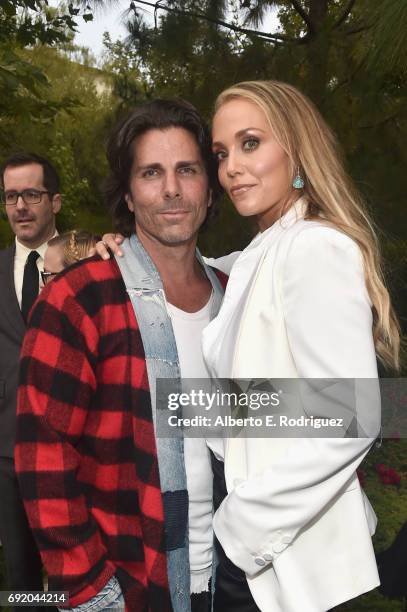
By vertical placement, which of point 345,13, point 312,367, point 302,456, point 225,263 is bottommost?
point 302,456

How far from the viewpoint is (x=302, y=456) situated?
1.76m

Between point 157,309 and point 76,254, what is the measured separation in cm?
73

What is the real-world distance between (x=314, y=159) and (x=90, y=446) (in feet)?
3.51

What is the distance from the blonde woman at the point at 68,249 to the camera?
9.04ft

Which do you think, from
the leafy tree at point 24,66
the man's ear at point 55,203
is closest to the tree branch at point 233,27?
the leafy tree at point 24,66

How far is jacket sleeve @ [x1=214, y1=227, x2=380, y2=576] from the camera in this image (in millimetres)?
1743

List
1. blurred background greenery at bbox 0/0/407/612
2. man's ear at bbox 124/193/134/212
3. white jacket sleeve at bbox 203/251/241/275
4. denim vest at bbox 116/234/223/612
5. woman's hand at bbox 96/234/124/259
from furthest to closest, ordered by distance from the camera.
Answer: blurred background greenery at bbox 0/0/407/612 → white jacket sleeve at bbox 203/251/241/275 → man's ear at bbox 124/193/134/212 → woman's hand at bbox 96/234/124/259 → denim vest at bbox 116/234/223/612

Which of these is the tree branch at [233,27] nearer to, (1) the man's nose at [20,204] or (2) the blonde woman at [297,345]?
(1) the man's nose at [20,204]

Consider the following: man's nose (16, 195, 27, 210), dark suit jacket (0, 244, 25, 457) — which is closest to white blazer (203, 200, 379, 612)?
dark suit jacket (0, 244, 25, 457)

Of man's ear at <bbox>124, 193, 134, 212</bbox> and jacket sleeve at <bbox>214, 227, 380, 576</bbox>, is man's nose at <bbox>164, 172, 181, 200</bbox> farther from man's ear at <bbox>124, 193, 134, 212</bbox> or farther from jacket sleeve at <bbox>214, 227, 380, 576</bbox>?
jacket sleeve at <bbox>214, 227, 380, 576</bbox>

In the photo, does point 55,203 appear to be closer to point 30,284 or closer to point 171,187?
point 30,284

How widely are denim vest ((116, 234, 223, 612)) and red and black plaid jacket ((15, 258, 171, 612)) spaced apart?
27 millimetres

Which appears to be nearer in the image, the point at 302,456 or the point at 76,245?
the point at 302,456

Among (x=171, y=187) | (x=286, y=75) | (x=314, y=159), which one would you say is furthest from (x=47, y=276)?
(x=286, y=75)
